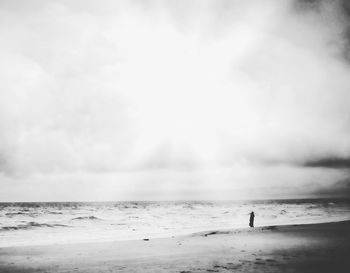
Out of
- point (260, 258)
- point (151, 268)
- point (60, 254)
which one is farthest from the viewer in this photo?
point (60, 254)

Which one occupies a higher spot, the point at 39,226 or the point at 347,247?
the point at 347,247

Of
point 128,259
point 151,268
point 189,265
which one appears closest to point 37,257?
point 128,259

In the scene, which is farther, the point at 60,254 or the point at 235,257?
the point at 60,254

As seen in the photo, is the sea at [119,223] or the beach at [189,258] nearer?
the beach at [189,258]

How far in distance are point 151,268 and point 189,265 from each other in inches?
59.5

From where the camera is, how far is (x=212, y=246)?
17656mm

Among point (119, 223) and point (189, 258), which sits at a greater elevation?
point (189, 258)

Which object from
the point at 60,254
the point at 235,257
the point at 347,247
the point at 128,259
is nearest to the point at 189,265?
the point at 235,257

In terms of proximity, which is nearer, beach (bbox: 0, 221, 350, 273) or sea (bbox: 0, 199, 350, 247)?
beach (bbox: 0, 221, 350, 273)

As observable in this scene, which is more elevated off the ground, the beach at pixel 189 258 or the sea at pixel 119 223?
the beach at pixel 189 258

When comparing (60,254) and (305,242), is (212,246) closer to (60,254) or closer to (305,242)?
(305,242)

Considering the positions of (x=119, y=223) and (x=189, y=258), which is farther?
(x=119, y=223)

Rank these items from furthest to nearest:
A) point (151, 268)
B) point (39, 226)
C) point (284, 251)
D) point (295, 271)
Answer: point (39, 226) → point (284, 251) → point (151, 268) → point (295, 271)

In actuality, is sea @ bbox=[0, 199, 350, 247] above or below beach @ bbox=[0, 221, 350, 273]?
below
